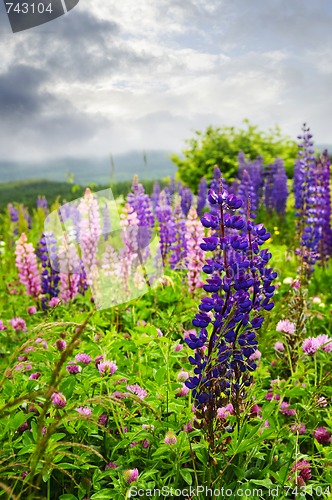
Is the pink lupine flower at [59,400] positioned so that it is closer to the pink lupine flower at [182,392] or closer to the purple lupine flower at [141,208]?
the pink lupine flower at [182,392]

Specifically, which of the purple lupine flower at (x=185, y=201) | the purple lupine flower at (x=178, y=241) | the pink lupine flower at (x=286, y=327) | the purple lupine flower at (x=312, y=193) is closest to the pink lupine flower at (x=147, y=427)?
the pink lupine flower at (x=286, y=327)

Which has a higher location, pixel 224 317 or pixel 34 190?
pixel 224 317

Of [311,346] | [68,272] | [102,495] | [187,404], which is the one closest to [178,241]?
[68,272]

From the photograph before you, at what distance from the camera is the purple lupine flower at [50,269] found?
448 centimetres

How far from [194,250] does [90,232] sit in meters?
0.86

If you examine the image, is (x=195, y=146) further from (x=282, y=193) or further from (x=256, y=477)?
(x=256, y=477)

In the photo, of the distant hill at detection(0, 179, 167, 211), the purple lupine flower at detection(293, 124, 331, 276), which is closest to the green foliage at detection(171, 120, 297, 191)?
the distant hill at detection(0, 179, 167, 211)

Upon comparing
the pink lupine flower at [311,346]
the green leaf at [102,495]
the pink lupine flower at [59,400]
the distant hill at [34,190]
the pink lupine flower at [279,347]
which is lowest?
the distant hill at [34,190]

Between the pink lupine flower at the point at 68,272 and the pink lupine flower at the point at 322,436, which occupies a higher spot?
the pink lupine flower at the point at 68,272

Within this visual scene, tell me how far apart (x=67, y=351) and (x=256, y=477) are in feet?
3.62

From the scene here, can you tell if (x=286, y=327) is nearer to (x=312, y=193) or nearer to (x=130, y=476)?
(x=130, y=476)

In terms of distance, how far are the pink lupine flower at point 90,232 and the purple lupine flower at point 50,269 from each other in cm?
25

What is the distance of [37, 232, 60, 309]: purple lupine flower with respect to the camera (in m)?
4.48

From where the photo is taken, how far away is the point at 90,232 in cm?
434
